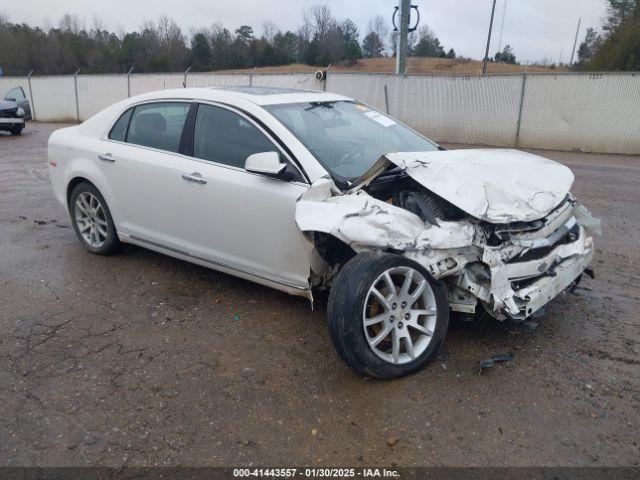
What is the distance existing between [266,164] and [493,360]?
1.86 metres

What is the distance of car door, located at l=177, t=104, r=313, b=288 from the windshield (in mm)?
262

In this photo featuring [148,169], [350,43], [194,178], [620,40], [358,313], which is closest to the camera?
[358,313]

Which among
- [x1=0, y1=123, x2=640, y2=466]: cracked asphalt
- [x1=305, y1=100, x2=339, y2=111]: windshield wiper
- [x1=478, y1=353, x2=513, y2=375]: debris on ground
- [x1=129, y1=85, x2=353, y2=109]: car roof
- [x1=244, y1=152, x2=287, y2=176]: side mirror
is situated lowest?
[x1=0, y1=123, x2=640, y2=466]: cracked asphalt

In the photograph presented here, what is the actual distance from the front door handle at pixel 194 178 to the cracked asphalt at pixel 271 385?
36.7 inches

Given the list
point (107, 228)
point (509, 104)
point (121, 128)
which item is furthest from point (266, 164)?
point (509, 104)

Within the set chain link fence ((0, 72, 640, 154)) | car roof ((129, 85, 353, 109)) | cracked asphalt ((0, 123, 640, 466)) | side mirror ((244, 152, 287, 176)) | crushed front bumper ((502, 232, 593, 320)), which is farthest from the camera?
chain link fence ((0, 72, 640, 154))

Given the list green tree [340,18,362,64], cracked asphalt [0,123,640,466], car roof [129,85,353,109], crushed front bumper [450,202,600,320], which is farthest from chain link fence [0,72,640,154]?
green tree [340,18,362,64]

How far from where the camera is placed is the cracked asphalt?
2619 millimetres

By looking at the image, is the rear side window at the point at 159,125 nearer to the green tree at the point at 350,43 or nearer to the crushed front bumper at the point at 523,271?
the crushed front bumper at the point at 523,271

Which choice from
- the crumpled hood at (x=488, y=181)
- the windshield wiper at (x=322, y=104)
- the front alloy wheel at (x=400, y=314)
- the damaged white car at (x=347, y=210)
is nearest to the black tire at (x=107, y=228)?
the damaged white car at (x=347, y=210)

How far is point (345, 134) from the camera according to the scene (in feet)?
14.0

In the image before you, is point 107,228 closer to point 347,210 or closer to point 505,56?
point 347,210

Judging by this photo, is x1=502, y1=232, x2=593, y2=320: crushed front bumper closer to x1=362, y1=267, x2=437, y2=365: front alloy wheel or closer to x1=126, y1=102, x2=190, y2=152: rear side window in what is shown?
x1=362, y1=267, x2=437, y2=365: front alloy wheel

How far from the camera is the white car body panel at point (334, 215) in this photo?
10.5 feet
